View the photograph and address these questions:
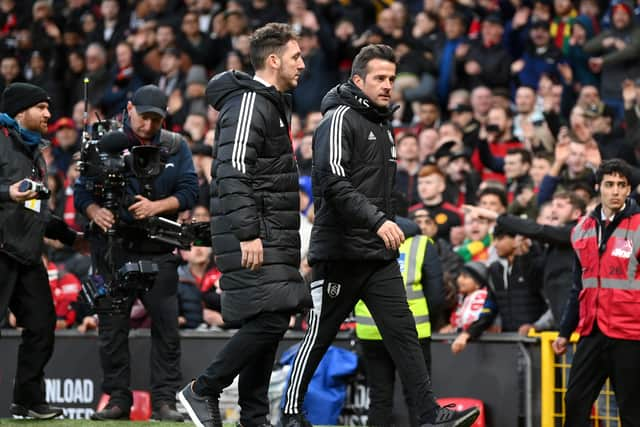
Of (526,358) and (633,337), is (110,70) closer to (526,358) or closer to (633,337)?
(526,358)

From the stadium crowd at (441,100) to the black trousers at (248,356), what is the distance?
274cm

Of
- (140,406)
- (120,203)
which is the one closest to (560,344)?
(120,203)

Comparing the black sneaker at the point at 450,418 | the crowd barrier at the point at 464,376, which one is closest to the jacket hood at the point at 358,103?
the black sneaker at the point at 450,418

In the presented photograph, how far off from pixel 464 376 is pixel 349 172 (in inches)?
128

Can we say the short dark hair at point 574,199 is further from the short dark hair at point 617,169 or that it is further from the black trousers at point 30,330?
the black trousers at point 30,330

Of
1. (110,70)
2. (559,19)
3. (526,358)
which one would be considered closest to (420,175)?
(526,358)

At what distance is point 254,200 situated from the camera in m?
7.26

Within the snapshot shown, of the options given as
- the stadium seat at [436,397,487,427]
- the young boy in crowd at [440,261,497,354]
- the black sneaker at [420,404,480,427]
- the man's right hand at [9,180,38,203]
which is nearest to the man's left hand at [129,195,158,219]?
the man's right hand at [9,180,38,203]

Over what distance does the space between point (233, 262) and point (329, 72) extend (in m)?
10.2

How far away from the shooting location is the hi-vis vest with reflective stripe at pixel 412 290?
953 cm

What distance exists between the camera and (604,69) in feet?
49.6

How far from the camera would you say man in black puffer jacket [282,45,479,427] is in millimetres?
7562

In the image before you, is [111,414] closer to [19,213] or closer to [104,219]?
[104,219]

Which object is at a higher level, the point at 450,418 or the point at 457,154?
the point at 457,154
